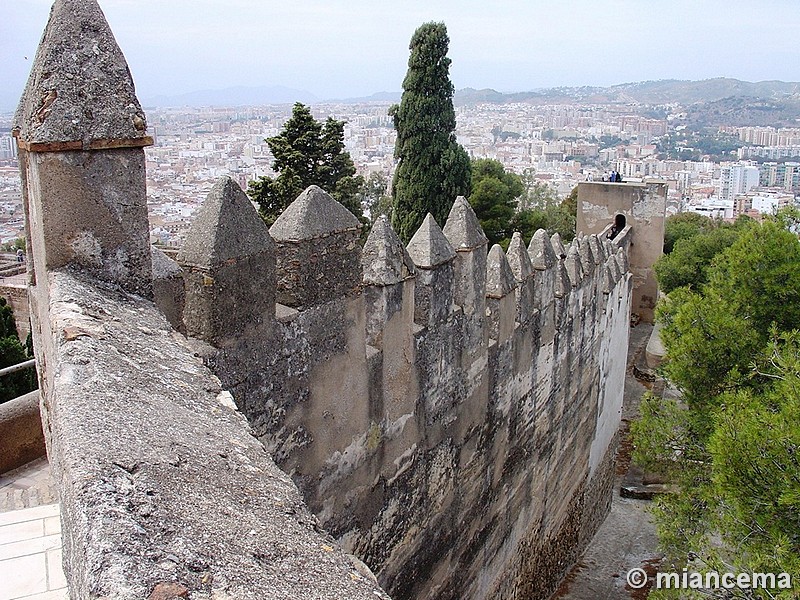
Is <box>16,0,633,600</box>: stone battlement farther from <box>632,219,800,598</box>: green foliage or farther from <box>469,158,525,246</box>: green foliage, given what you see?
<box>469,158,525,246</box>: green foliage

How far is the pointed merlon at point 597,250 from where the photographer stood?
876 centimetres

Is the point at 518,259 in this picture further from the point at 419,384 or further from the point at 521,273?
the point at 419,384

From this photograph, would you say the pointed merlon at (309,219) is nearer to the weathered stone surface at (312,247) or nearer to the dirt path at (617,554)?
the weathered stone surface at (312,247)

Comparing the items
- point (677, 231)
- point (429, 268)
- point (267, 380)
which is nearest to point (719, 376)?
point (429, 268)

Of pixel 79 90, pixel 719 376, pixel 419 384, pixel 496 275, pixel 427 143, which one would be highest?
pixel 79 90

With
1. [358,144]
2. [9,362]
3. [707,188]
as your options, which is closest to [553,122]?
[358,144]

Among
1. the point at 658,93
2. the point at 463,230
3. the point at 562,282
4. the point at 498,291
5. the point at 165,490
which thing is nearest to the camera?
the point at 165,490

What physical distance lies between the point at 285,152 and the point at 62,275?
54.8 ft

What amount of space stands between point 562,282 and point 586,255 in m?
1.20

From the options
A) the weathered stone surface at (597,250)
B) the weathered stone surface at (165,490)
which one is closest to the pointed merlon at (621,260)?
the weathered stone surface at (597,250)

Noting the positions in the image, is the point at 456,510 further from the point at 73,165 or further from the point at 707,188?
the point at 707,188

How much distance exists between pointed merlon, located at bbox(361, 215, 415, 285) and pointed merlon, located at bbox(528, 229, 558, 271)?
267cm

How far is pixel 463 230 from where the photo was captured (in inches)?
198

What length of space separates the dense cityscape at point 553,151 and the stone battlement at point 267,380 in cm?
803
